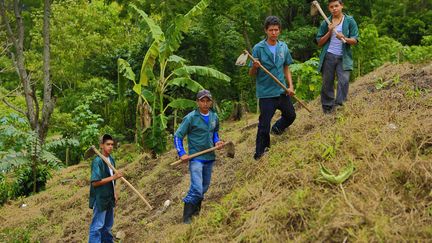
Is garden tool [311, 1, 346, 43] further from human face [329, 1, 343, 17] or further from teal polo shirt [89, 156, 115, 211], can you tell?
teal polo shirt [89, 156, 115, 211]

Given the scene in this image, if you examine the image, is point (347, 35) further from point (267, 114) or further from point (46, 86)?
point (46, 86)

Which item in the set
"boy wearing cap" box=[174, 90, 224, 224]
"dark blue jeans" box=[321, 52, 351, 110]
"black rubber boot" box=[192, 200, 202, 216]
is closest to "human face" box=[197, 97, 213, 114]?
"boy wearing cap" box=[174, 90, 224, 224]

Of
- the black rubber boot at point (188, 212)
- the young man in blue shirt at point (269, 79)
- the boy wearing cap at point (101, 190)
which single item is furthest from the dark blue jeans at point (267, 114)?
the boy wearing cap at point (101, 190)

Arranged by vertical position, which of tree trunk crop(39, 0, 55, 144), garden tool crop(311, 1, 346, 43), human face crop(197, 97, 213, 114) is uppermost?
garden tool crop(311, 1, 346, 43)

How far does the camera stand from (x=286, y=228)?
454 cm

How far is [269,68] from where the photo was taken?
6.81 m

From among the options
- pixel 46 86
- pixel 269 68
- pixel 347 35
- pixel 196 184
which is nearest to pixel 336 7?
pixel 347 35

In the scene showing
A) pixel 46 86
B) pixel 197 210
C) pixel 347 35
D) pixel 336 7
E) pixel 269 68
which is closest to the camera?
Answer: pixel 197 210

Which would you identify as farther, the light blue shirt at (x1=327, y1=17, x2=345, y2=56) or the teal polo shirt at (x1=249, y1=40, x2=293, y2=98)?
the light blue shirt at (x1=327, y1=17, x2=345, y2=56)

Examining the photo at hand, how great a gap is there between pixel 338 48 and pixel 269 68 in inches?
43.7

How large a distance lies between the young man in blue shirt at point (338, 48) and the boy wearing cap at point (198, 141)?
6.84 ft

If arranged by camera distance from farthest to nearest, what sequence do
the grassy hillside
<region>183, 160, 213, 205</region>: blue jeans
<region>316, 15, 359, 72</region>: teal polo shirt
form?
<region>316, 15, 359, 72</region>: teal polo shirt, <region>183, 160, 213, 205</region>: blue jeans, the grassy hillside

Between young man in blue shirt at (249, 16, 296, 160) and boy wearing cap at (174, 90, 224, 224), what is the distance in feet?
2.81

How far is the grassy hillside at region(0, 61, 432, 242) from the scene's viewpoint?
423 centimetres
